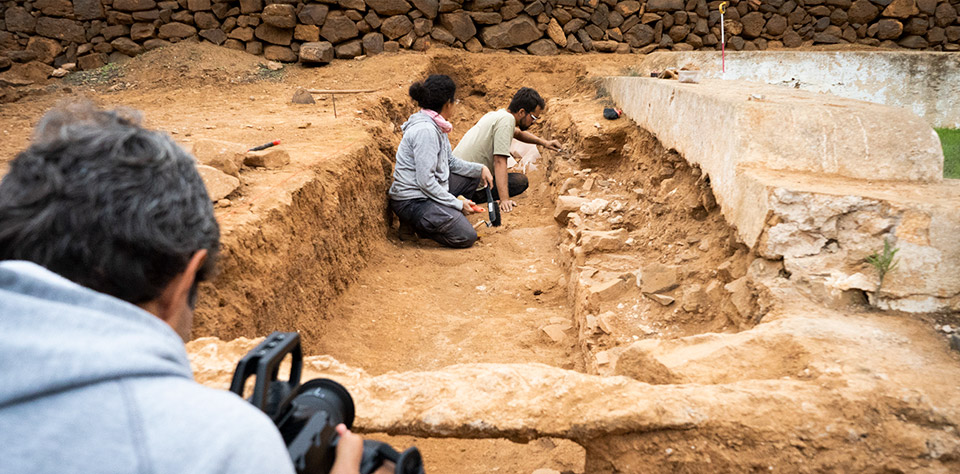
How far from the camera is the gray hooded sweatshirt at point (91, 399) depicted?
0.70m

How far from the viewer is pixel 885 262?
7.50ft

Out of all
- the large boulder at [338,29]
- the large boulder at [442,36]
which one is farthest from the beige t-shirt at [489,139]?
the large boulder at [338,29]

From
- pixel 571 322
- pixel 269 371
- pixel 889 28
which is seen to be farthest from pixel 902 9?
pixel 269 371

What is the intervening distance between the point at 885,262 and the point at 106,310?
2.51 meters

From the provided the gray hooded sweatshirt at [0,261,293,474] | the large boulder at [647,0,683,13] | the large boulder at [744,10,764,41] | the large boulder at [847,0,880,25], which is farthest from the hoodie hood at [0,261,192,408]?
the large boulder at [847,0,880,25]

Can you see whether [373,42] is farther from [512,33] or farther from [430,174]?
[430,174]

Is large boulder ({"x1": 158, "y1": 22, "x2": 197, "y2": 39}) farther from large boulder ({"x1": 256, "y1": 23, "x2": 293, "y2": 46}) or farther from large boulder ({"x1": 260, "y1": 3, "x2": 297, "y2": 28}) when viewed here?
large boulder ({"x1": 260, "y1": 3, "x2": 297, "y2": 28})

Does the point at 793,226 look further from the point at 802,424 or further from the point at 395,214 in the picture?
the point at 395,214

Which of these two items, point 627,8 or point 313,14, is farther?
point 627,8

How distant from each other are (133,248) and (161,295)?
0.32ft

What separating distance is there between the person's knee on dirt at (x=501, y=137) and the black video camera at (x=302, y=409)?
16.5 ft

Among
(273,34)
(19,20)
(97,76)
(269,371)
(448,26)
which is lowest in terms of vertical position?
(269,371)

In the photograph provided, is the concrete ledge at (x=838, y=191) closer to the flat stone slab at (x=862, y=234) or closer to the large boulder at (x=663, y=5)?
the flat stone slab at (x=862, y=234)

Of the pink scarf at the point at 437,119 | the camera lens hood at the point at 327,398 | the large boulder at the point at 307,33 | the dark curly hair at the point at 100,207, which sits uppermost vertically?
the large boulder at the point at 307,33
